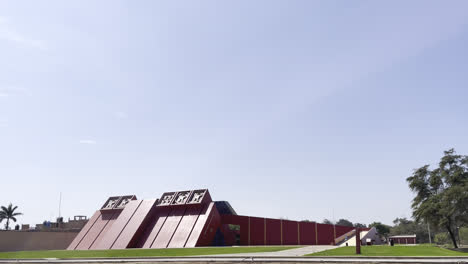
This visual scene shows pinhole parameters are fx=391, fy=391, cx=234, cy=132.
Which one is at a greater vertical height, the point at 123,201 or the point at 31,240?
the point at 123,201

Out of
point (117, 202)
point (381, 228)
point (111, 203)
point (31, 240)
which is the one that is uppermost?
point (381, 228)

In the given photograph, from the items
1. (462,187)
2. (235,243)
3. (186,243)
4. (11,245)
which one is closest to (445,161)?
(462,187)

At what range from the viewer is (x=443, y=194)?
41.2 metres

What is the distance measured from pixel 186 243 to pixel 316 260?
24.6 metres

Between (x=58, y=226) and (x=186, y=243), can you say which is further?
(x=58, y=226)

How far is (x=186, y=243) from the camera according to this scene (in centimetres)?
4181

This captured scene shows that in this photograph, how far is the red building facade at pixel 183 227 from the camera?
4397cm

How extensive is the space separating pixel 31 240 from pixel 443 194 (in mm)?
53912

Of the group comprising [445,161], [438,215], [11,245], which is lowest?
[11,245]

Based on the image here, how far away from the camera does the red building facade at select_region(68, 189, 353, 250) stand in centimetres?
4397

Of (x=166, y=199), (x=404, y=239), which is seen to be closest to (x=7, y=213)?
(x=166, y=199)

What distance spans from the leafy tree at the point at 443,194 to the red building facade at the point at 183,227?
13993 millimetres

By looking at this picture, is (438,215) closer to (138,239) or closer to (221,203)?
(221,203)

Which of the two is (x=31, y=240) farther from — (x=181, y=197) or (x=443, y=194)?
(x=443, y=194)
